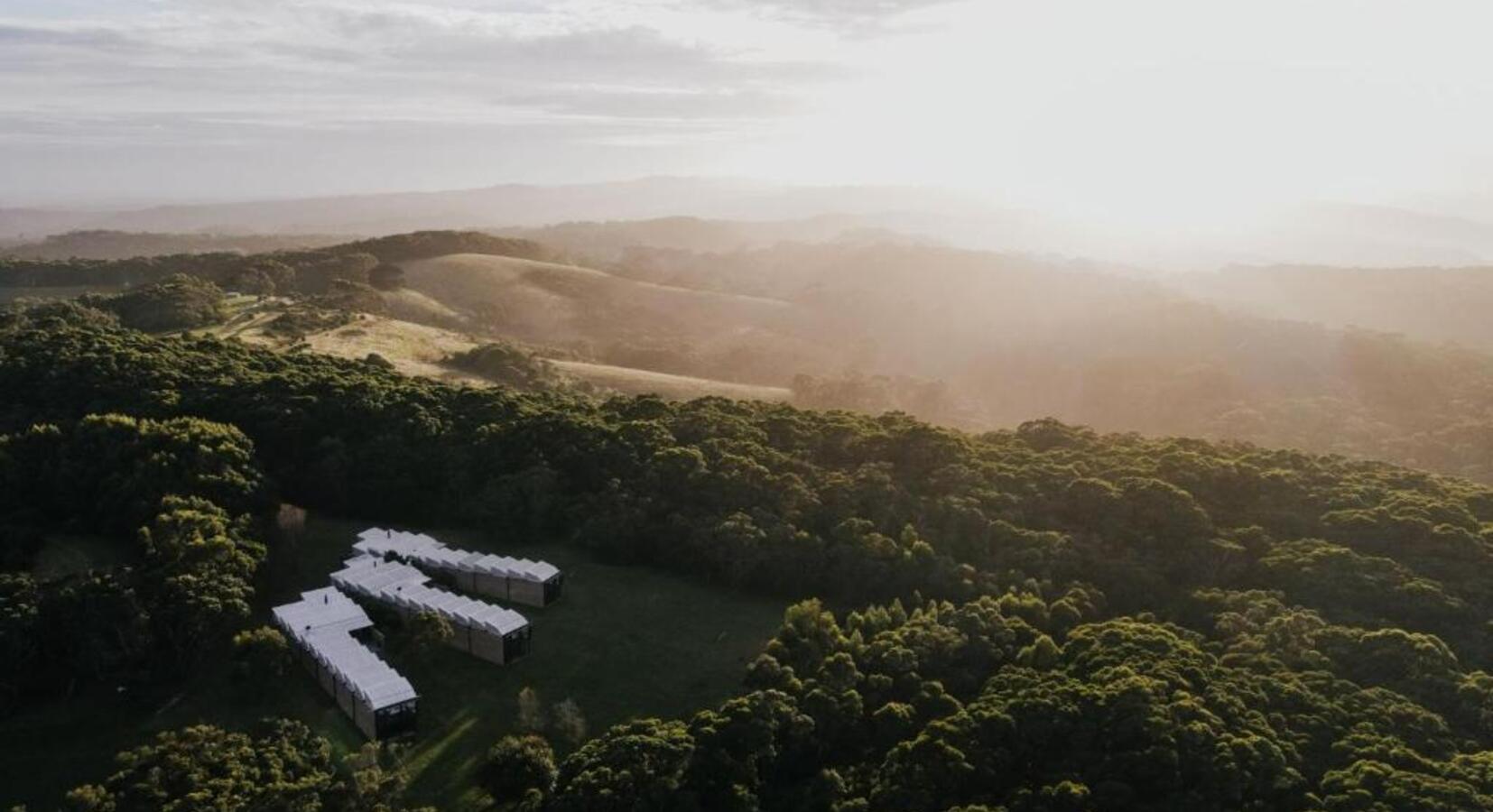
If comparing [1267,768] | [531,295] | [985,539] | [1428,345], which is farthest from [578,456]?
[1428,345]

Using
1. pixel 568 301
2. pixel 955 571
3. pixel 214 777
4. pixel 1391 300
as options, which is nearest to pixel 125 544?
pixel 214 777

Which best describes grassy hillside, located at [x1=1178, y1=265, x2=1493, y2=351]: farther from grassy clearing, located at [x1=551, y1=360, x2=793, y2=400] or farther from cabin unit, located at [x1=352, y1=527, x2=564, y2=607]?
cabin unit, located at [x1=352, y1=527, x2=564, y2=607]

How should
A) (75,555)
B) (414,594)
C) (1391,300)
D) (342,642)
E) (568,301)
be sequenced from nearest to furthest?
1. (342,642)
2. (414,594)
3. (75,555)
4. (568,301)
5. (1391,300)

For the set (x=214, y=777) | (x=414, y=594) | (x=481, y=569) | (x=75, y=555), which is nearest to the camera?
(x=214, y=777)

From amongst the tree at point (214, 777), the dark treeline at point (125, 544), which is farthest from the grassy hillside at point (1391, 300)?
the tree at point (214, 777)

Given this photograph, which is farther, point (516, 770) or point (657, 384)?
point (657, 384)

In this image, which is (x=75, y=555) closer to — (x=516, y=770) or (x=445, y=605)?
(x=445, y=605)
